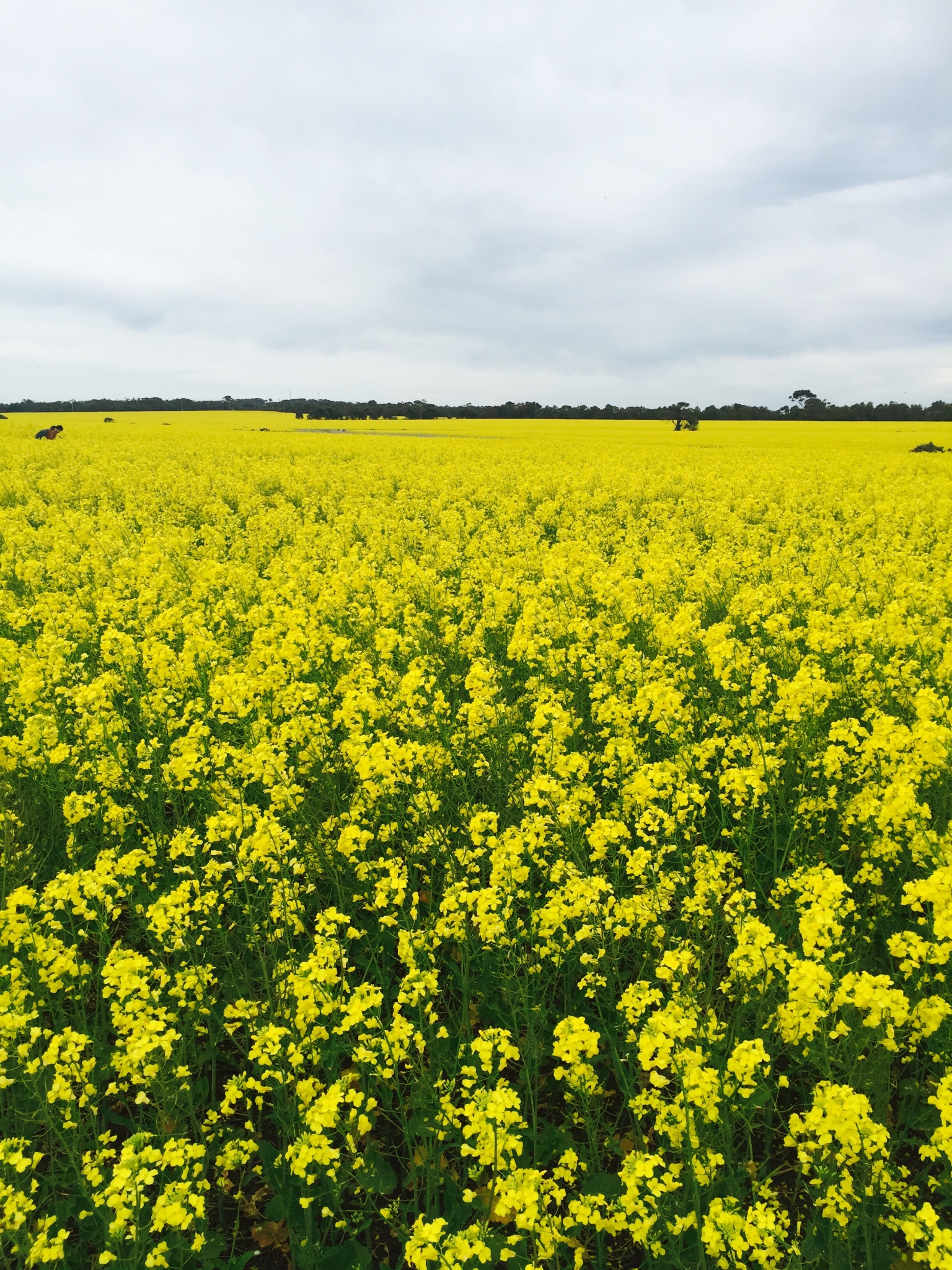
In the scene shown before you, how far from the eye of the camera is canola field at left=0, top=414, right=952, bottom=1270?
2602mm

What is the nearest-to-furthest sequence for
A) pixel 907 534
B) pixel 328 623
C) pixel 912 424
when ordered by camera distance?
pixel 328 623, pixel 907 534, pixel 912 424

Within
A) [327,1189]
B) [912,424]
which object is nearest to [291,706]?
[327,1189]

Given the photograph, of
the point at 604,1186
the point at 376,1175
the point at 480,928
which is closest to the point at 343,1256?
the point at 376,1175

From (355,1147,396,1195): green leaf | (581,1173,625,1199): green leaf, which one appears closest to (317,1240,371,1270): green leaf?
(355,1147,396,1195): green leaf

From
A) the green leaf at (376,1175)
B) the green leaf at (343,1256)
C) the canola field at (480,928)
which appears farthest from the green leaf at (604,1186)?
the green leaf at (343,1256)

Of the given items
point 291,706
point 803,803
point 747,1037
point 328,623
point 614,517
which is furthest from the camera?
point 614,517

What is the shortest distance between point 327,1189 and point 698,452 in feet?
96.2

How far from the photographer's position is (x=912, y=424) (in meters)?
51.2

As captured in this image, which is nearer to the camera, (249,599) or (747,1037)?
(747,1037)

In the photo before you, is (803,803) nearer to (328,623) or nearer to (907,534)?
(328,623)

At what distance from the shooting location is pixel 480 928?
3340 mm

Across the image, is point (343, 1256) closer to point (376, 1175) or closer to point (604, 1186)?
point (376, 1175)

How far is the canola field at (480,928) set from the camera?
2.60m

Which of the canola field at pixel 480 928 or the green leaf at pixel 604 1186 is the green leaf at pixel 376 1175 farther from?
the green leaf at pixel 604 1186
